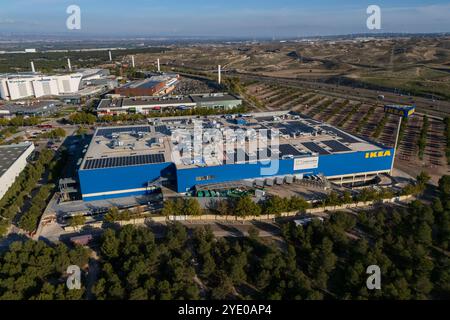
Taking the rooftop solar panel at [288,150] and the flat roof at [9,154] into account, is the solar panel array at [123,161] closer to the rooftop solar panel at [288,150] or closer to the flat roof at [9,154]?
the flat roof at [9,154]

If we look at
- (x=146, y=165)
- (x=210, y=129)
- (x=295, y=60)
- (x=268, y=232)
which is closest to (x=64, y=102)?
(x=210, y=129)

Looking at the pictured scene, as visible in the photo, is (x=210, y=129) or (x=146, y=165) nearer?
(x=146, y=165)

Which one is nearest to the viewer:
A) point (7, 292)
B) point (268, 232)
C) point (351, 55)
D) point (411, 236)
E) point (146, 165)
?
point (7, 292)

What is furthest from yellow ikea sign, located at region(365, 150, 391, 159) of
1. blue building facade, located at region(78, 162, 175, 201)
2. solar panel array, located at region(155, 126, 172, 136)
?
solar panel array, located at region(155, 126, 172, 136)

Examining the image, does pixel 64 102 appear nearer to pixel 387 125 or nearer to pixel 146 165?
pixel 146 165

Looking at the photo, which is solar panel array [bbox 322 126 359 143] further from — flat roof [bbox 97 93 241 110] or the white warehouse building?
the white warehouse building

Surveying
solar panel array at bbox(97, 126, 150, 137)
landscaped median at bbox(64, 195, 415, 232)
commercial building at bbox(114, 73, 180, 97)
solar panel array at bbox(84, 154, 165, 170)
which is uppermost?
commercial building at bbox(114, 73, 180, 97)

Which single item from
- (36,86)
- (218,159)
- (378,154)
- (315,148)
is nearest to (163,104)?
(218,159)
